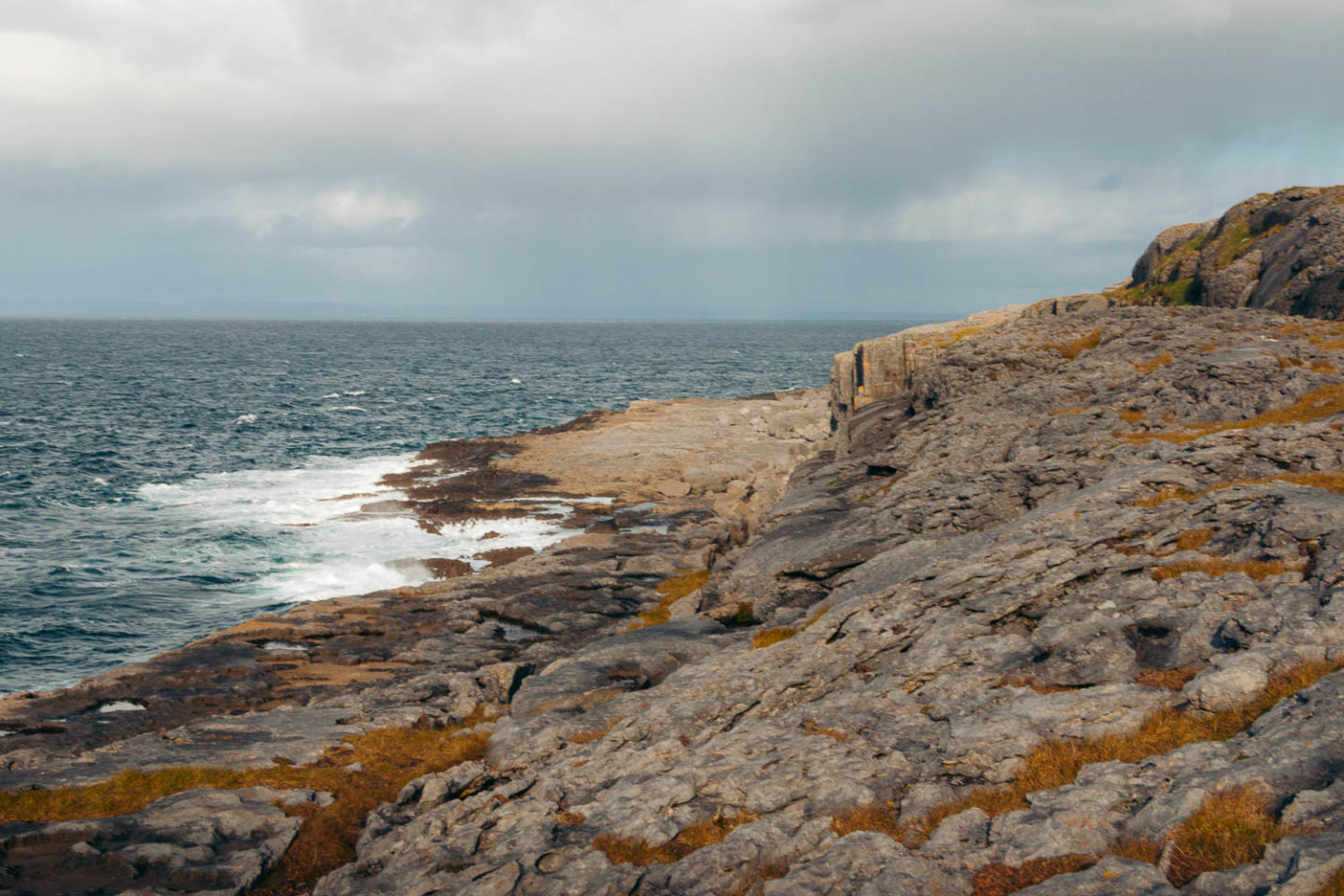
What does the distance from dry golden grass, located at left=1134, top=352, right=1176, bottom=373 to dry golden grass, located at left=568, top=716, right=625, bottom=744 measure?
2521 centimetres

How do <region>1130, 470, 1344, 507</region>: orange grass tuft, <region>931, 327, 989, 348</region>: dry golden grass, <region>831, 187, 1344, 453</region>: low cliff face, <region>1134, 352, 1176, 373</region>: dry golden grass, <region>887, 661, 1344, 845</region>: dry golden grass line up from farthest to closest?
<region>931, 327, 989, 348</region>: dry golden grass → <region>831, 187, 1344, 453</region>: low cliff face → <region>1134, 352, 1176, 373</region>: dry golden grass → <region>1130, 470, 1344, 507</region>: orange grass tuft → <region>887, 661, 1344, 845</region>: dry golden grass

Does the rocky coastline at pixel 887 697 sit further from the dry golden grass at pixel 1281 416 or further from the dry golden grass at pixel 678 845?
the dry golden grass at pixel 1281 416

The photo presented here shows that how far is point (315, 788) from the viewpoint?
20.7 m

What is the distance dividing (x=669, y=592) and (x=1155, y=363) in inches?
919

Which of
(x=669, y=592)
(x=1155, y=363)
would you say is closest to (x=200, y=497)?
(x=669, y=592)

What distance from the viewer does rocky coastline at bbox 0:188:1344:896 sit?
456 inches

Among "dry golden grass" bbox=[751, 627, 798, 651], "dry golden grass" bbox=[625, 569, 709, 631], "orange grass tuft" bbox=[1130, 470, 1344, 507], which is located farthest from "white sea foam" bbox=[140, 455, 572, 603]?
"orange grass tuft" bbox=[1130, 470, 1344, 507]

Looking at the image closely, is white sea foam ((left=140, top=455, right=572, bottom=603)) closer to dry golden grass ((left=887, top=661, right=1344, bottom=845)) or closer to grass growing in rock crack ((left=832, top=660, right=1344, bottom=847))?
grass growing in rock crack ((left=832, top=660, right=1344, bottom=847))

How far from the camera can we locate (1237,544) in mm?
15992

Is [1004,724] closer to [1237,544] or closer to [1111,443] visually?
[1237,544]

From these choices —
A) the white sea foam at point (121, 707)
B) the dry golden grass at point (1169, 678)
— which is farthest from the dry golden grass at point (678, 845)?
the white sea foam at point (121, 707)

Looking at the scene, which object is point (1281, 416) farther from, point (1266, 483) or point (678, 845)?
point (678, 845)

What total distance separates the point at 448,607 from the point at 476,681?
406 inches

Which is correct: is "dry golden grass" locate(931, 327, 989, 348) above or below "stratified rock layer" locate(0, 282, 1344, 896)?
above
